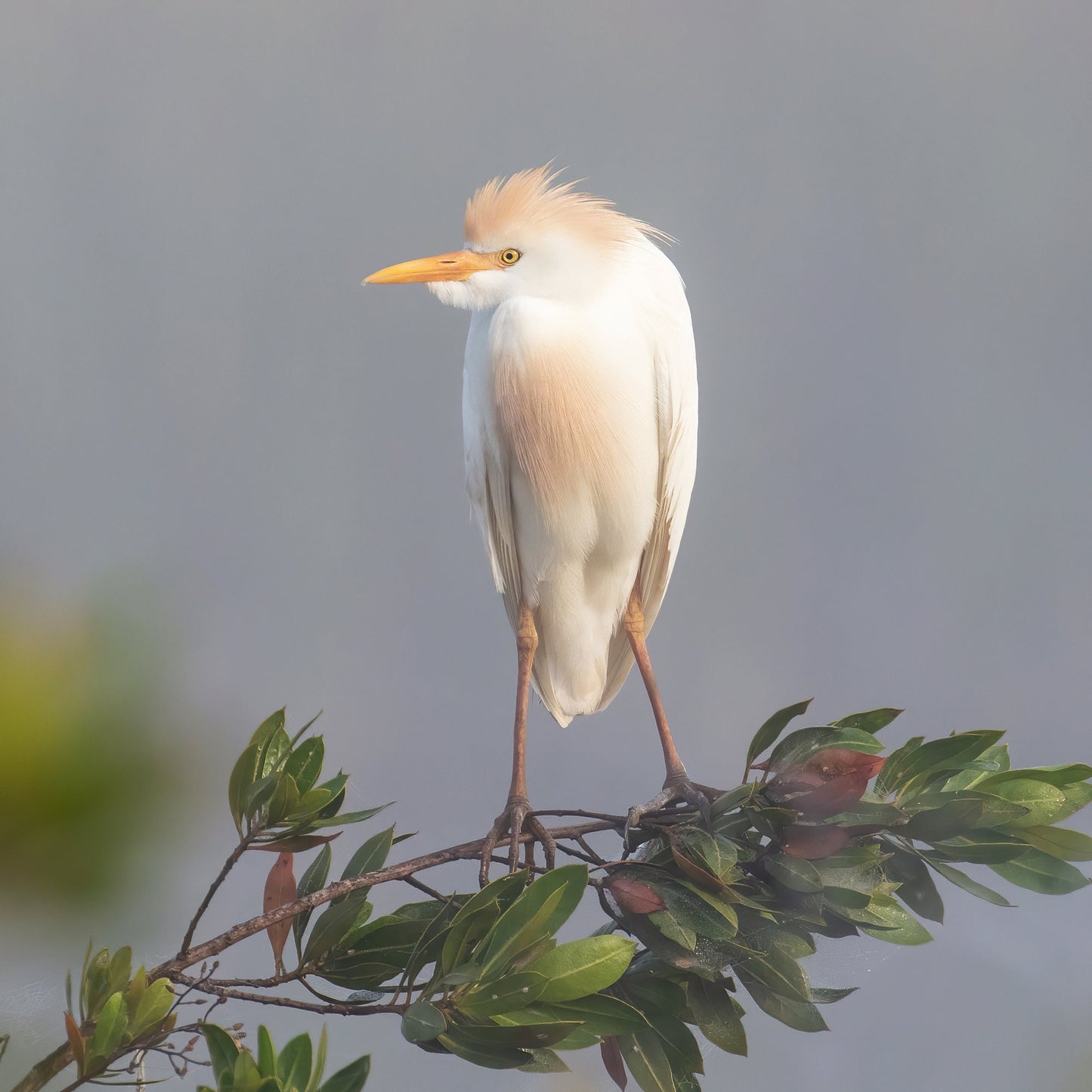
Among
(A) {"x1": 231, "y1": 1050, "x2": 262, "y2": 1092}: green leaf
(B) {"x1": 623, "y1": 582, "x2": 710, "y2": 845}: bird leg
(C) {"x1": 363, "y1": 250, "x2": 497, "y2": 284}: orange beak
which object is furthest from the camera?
(C) {"x1": 363, "y1": 250, "x2": 497, "y2": 284}: orange beak

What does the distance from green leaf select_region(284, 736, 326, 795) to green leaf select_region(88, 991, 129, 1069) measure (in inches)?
5.4

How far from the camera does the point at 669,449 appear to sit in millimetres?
1014

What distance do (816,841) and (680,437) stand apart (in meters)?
0.50

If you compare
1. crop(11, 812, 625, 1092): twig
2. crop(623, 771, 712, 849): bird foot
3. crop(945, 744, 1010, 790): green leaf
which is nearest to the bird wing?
crop(623, 771, 712, 849): bird foot

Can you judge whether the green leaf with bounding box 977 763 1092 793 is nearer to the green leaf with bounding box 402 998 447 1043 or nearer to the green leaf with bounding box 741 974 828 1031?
the green leaf with bounding box 741 974 828 1031

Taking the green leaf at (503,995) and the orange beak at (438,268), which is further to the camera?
the orange beak at (438,268)

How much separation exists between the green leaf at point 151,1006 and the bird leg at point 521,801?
180mm

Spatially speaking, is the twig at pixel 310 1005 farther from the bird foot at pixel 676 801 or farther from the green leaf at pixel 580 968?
the bird foot at pixel 676 801

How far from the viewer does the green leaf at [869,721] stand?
0.58 m

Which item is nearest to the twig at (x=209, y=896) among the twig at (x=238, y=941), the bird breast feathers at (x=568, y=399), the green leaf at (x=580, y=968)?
the twig at (x=238, y=941)

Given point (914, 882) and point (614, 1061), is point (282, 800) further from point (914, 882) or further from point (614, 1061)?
point (914, 882)

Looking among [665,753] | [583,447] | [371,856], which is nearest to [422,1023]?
[371,856]

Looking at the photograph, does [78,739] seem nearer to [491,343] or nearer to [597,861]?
[597,861]

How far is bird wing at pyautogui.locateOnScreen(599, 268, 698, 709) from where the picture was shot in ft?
3.22
